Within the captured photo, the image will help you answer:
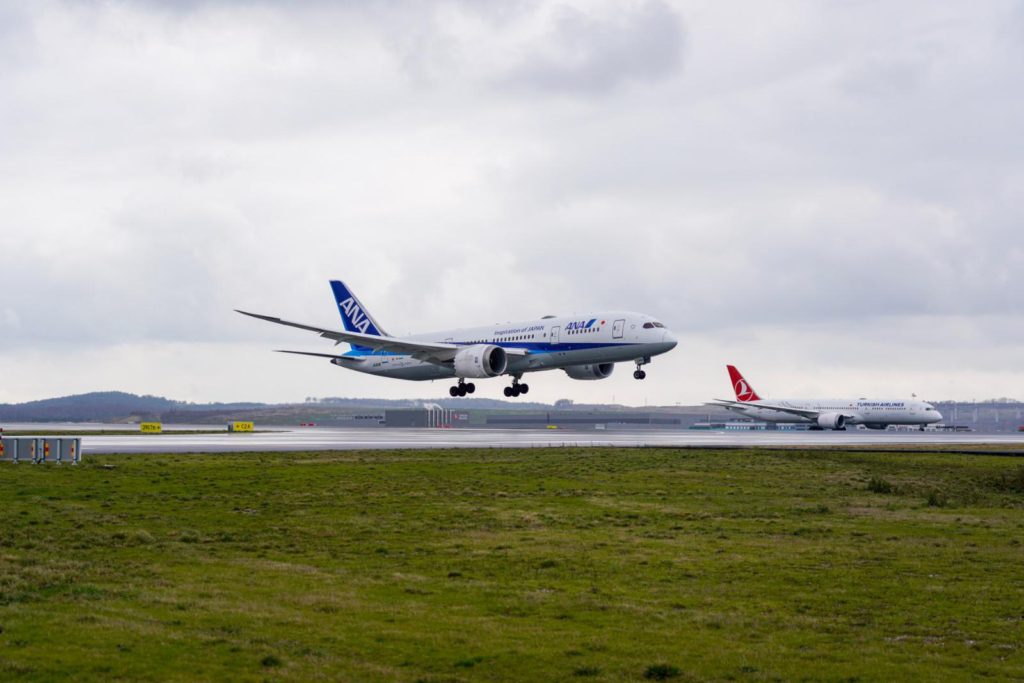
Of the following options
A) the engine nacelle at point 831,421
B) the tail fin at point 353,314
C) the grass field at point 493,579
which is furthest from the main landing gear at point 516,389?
the engine nacelle at point 831,421

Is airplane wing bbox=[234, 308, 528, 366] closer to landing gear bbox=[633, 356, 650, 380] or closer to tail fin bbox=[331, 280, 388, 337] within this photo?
landing gear bbox=[633, 356, 650, 380]

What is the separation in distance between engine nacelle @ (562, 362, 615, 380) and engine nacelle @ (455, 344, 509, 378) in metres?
6.23

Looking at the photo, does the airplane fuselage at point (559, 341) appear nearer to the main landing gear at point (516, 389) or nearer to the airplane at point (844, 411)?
the main landing gear at point (516, 389)

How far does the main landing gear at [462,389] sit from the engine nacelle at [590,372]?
294 inches

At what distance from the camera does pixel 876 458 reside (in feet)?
179

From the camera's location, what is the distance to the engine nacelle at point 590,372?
78.9 metres

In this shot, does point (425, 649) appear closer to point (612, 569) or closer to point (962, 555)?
point (612, 569)

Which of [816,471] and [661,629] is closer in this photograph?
[661,629]

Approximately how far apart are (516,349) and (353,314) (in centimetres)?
2608

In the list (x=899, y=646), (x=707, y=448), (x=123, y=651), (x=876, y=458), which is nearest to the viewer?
(x=123, y=651)

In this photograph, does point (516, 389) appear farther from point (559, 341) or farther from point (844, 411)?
point (844, 411)

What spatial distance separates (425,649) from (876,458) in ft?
147

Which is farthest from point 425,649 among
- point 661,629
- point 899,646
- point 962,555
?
point 962,555

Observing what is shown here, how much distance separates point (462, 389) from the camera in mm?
78875
